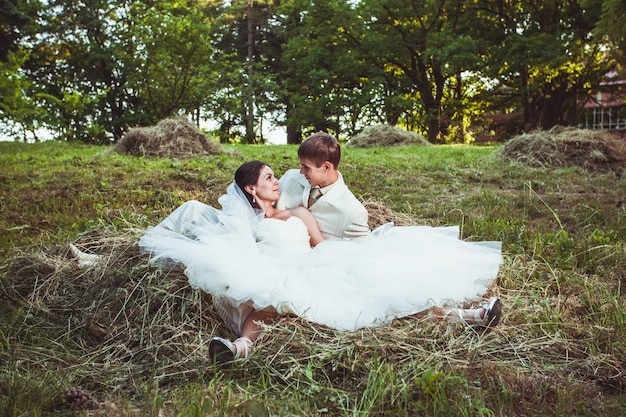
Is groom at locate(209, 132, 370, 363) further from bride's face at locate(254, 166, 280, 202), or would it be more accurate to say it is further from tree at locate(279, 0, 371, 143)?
tree at locate(279, 0, 371, 143)

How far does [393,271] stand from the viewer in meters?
2.94

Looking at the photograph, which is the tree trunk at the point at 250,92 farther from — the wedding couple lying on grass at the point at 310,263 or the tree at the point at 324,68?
the wedding couple lying on grass at the point at 310,263

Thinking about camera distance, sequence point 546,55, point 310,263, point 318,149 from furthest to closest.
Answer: point 546,55, point 318,149, point 310,263

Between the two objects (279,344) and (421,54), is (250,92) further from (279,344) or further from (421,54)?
(279,344)

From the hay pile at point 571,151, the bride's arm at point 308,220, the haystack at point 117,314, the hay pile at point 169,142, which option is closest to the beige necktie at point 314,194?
the bride's arm at point 308,220

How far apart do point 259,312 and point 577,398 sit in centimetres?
153

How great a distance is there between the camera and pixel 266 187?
365cm

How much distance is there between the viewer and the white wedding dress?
277 cm

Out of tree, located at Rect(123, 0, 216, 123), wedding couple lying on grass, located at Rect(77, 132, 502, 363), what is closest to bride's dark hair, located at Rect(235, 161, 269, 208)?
wedding couple lying on grass, located at Rect(77, 132, 502, 363)

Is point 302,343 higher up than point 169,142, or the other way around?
point 169,142

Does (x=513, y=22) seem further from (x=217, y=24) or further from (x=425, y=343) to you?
(x=425, y=343)

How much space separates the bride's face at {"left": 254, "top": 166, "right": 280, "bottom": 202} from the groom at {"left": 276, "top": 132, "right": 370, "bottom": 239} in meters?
0.21

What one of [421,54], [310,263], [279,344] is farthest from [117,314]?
[421,54]

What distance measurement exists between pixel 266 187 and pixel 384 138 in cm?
1167
